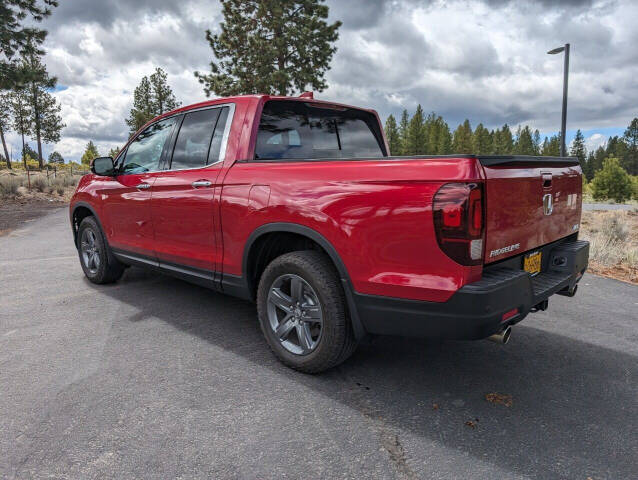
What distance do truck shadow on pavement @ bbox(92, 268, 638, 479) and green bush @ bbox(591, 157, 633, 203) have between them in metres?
39.4

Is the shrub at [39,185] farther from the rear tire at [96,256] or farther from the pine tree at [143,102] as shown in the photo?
the pine tree at [143,102]

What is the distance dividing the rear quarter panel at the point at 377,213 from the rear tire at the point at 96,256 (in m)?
2.85

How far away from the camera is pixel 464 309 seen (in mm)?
2270

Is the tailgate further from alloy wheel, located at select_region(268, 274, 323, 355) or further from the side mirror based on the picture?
the side mirror

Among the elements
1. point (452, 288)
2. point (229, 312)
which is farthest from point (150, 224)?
point (452, 288)

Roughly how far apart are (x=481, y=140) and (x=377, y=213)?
4042 inches

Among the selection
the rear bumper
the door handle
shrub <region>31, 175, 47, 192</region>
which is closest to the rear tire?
the door handle

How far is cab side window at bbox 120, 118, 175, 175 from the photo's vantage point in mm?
4309

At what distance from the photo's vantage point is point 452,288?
2.29 metres

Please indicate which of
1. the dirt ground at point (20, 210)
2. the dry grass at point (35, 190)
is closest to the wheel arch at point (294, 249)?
the dirt ground at point (20, 210)

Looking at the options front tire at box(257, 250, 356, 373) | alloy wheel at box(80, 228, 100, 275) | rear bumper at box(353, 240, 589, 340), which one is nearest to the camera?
rear bumper at box(353, 240, 589, 340)

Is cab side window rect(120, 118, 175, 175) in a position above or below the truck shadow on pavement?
above

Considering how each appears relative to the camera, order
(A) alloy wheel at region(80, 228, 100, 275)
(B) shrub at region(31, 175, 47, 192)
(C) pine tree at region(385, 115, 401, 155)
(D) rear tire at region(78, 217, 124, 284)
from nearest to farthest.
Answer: (D) rear tire at region(78, 217, 124, 284) < (A) alloy wheel at region(80, 228, 100, 275) < (B) shrub at region(31, 175, 47, 192) < (C) pine tree at region(385, 115, 401, 155)

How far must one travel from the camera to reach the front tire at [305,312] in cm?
281
